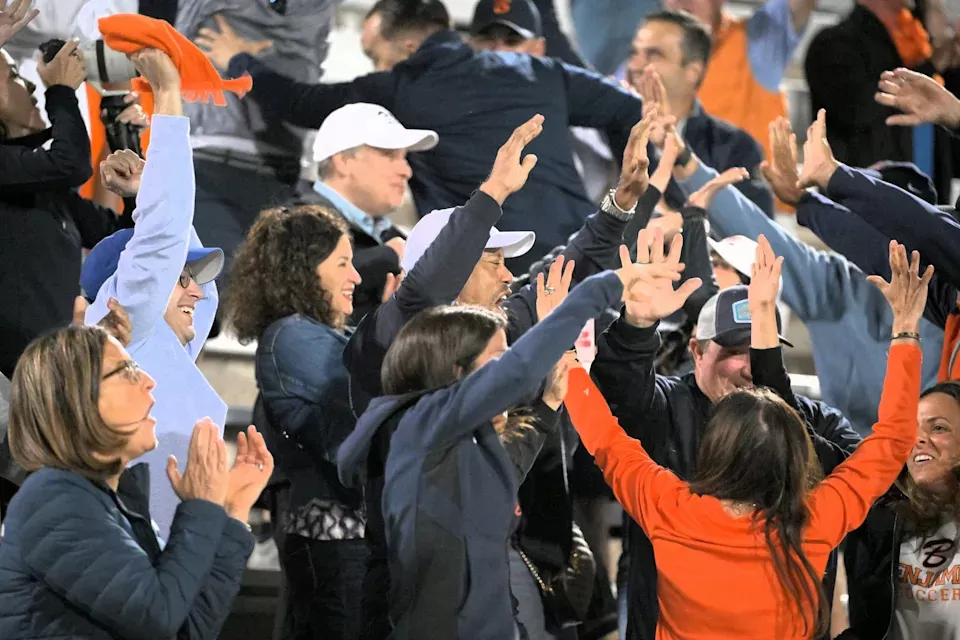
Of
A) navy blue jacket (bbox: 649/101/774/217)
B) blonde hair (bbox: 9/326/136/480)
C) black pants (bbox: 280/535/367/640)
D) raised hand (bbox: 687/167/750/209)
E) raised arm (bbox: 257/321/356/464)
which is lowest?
black pants (bbox: 280/535/367/640)

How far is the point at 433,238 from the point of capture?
320 centimetres

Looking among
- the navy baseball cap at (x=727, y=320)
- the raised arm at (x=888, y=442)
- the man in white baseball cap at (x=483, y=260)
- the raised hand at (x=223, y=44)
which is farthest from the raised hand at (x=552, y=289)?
the raised hand at (x=223, y=44)

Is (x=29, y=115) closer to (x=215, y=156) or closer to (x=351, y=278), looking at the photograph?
(x=215, y=156)

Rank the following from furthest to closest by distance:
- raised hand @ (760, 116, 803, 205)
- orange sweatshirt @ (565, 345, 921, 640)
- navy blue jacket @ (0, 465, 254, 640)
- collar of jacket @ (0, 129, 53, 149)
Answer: raised hand @ (760, 116, 803, 205)
collar of jacket @ (0, 129, 53, 149)
orange sweatshirt @ (565, 345, 921, 640)
navy blue jacket @ (0, 465, 254, 640)

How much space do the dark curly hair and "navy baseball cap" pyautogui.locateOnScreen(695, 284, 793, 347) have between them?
896 millimetres

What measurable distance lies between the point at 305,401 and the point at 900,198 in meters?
1.68

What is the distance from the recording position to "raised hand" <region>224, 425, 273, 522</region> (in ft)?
8.05

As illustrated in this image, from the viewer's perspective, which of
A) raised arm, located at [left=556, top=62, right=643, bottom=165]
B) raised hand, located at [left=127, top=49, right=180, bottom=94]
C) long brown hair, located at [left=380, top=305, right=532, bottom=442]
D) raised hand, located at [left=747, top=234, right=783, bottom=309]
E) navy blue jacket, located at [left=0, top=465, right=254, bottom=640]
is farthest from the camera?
raised arm, located at [left=556, top=62, right=643, bottom=165]

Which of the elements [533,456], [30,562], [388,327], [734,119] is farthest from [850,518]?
[734,119]

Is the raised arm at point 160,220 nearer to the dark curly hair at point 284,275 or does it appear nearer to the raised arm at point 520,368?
the dark curly hair at point 284,275

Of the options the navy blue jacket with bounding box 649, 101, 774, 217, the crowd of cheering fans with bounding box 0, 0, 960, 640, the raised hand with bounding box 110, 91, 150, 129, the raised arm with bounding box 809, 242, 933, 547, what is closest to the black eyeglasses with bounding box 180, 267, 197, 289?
the crowd of cheering fans with bounding box 0, 0, 960, 640

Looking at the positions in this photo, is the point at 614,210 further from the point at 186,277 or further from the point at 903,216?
the point at 186,277

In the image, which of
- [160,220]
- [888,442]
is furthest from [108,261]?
[888,442]

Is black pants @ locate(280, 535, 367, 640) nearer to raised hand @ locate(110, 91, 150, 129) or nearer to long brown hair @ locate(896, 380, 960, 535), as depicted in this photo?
raised hand @ locate(110, 91, 150, 129)
